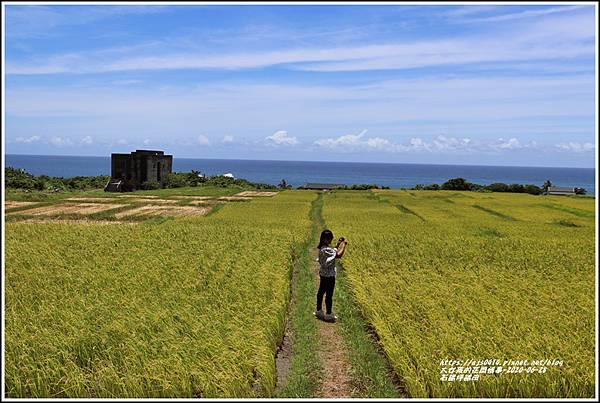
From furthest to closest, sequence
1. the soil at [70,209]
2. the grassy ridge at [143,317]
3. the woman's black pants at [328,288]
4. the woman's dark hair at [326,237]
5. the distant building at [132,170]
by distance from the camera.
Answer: the distant building at [132,170] < the soil at [70,209] < the woman's black pants at [328,288] < the woman's dark hair at [326,237] < the grassy ridge at [143,317]

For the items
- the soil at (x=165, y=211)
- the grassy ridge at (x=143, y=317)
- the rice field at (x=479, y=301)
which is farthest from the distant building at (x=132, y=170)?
the grassy ridge at (x=143, y=317)

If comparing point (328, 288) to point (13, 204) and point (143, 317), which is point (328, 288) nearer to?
point (143, 317)

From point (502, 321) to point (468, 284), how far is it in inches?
104

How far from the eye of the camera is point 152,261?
10625mm

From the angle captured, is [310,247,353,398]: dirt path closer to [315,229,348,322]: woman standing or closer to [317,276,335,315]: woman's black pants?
[315,229,348,322]: woman standing

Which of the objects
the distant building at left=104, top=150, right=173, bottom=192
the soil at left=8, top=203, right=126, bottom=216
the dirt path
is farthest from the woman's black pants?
the distant building at left=104, top=150, right=173, bottom=192

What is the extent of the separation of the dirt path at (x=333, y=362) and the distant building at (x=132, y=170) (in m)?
37.9

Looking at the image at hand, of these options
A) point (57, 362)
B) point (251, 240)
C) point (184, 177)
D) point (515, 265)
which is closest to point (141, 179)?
point (184, 177)

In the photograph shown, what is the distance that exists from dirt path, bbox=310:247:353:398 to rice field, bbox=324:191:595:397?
0.49m

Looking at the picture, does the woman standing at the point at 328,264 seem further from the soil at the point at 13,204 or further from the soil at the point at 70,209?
the soil at the point at 13,204

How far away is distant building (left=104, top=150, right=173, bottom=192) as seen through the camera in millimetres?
42375

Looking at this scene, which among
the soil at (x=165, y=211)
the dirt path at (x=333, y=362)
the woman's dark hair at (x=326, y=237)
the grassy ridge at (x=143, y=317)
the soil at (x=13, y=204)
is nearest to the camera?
the grassy ridge at (x=143, y=317)

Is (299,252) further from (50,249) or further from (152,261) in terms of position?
(50,249)

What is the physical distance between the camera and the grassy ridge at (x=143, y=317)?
4871mm
